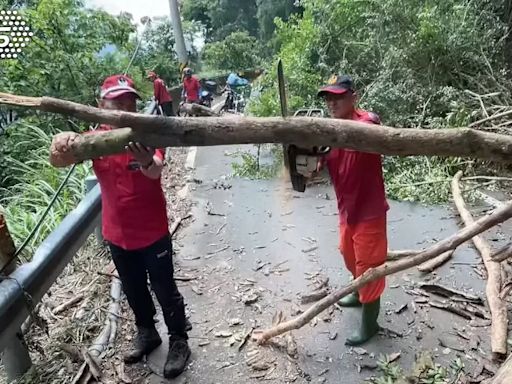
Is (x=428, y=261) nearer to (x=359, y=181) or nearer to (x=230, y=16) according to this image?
(x=359, y=181)

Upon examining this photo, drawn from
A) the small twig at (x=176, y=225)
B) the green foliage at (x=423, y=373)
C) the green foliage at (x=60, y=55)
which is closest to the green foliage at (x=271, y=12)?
the green foliage at (x=60, y=55)

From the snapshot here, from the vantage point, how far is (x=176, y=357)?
3.34 meters

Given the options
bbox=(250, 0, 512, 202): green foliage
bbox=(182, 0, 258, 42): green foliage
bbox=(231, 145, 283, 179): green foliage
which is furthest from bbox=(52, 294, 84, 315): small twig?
bbox=(182, 0, 258, 42): green foliage

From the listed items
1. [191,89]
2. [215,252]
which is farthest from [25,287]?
[191,89]

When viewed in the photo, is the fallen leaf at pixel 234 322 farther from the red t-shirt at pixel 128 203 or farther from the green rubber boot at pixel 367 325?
the red t-shirt at pixel 128 203

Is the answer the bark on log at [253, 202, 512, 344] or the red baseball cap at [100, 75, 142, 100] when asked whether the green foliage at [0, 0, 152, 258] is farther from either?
the bark on log at [253, 202, 512, 344]

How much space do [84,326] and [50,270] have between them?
0.71 metres

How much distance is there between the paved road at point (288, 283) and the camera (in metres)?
A: 3.36

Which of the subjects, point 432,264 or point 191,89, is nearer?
point 432,264

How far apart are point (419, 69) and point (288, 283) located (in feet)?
17.0

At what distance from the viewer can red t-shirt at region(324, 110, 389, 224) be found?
331 cm

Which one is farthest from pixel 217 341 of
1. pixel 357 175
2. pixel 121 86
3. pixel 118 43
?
pixel 118 43

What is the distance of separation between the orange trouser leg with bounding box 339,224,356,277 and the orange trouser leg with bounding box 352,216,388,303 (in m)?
0.13

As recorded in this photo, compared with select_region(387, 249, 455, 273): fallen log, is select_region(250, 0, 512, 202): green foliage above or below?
above
